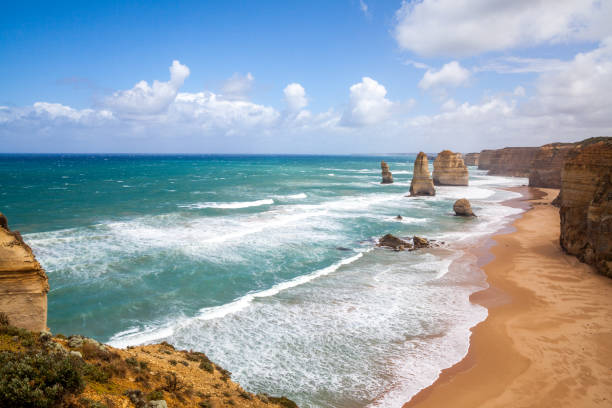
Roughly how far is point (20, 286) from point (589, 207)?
24.8 meters

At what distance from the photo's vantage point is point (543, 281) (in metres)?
18.4

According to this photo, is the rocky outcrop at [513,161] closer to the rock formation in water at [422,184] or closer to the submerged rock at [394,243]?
the rock formation in water at [422,184]

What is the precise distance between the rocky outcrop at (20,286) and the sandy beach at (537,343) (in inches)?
371

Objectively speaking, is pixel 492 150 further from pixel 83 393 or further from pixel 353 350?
pixel 83 393

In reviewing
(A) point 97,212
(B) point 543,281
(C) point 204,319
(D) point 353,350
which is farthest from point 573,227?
(A) point 97,212

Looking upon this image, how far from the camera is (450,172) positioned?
→ 6419cm

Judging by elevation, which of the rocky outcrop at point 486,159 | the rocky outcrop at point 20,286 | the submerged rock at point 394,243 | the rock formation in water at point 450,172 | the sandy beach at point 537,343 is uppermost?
the rocky outcrop at point 486,159

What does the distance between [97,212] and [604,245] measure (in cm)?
4046

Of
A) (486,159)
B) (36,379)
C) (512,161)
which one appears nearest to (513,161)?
(512,161)

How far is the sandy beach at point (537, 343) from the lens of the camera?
32.5 ft

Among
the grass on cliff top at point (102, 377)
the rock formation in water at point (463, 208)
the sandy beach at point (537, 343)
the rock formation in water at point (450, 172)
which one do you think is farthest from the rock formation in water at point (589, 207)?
the rock formation in water at point (450, 172)

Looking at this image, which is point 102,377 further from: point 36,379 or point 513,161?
point 513,161

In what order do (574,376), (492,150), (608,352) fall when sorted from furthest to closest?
(492,150) < (608,352) < (574,376)

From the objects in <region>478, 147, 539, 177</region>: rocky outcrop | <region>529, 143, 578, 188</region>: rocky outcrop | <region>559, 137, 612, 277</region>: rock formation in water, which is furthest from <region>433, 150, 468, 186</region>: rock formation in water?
<region>559, 137, 612, 277</region>: rock formation in water
